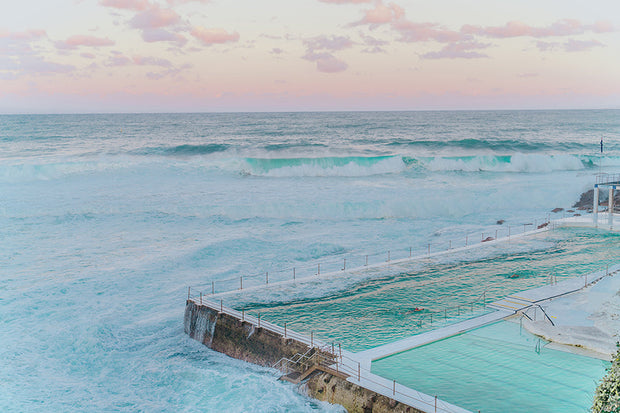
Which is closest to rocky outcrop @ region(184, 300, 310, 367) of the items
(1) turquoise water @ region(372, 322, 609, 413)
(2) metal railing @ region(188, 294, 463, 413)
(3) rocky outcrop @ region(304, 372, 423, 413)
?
(2) metal railing @ region(188, 294, 463, 413)

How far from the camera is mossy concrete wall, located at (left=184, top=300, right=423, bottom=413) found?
10977 millimetres

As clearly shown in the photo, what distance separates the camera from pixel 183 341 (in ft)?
53.7

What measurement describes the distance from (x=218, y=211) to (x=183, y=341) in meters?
20.3

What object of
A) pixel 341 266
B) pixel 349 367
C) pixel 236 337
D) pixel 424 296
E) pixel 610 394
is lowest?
pixel 236 337

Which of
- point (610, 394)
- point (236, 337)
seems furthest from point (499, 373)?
point (236, 337)

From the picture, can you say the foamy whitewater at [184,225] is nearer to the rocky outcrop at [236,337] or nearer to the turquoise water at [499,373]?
the rocky outcrop at [236,337]

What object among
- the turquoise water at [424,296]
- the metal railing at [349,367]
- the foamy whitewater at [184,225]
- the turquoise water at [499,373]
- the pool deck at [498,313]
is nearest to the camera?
the metal railing at [349,367]

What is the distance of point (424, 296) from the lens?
1772cm

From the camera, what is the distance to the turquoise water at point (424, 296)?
15039 millimetres

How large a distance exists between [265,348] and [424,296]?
6292mm

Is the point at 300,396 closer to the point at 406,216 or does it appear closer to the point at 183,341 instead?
the point at 183,341

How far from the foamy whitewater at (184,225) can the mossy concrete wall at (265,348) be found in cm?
34

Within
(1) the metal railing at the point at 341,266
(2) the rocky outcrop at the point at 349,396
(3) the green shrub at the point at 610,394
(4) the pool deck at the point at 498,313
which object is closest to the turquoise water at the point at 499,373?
(4) the pool deck at the point at 498,313

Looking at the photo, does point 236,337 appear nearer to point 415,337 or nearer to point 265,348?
point 265,348
